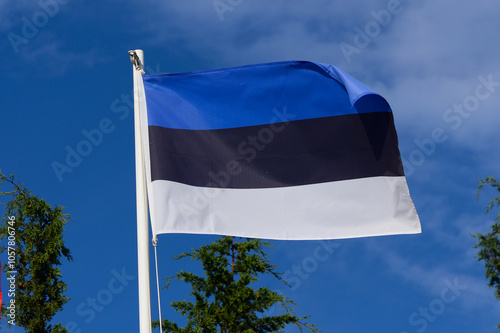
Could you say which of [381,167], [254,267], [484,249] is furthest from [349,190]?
[484,249]

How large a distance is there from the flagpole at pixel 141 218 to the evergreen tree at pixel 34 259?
5.60 m

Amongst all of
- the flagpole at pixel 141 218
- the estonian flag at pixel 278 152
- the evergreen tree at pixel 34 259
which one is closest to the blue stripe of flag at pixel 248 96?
the estonian flag at pixel 278 152

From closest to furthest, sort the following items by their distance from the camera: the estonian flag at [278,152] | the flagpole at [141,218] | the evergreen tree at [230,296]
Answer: the flagpole at [141,218]
the estonian flag at [278,152]
the evergreen tree at [230,296]

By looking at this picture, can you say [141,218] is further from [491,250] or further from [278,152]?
[491,250]

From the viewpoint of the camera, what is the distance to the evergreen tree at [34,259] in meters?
12.5

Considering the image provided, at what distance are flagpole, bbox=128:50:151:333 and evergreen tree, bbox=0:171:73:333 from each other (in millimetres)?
5605

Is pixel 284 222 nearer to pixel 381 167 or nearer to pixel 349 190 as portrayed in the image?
pixel 349 190

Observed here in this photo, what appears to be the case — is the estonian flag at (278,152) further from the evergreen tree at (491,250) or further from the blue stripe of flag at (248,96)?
the evergreen tree at (491,250)

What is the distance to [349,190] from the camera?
9273 millimetres

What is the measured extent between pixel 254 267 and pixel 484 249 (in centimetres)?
594

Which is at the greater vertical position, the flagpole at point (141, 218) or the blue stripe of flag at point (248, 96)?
the blue stripe of flag at point (248, 96)

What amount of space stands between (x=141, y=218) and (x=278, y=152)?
7.95 feet

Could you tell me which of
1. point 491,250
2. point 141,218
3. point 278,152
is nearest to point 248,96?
point 278,152

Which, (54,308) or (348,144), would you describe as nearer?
(348,144)
